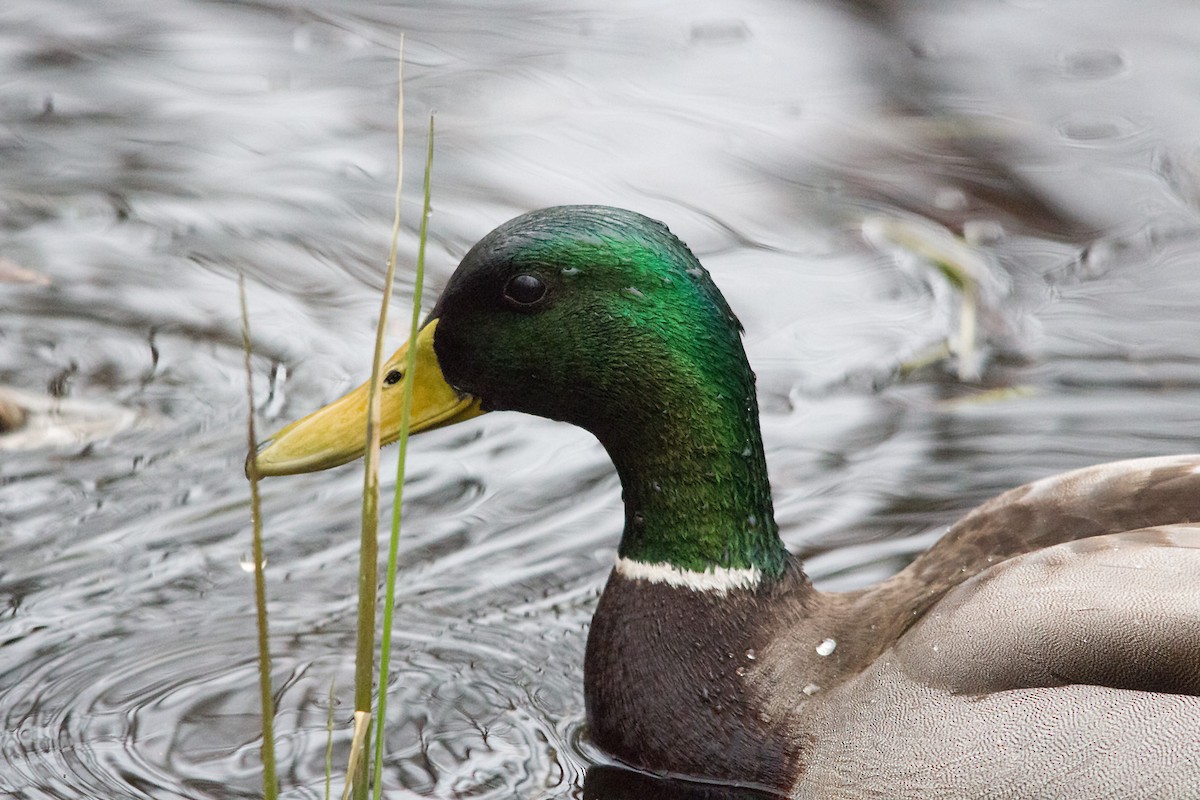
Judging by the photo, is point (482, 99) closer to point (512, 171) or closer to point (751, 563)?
point (512, 171)

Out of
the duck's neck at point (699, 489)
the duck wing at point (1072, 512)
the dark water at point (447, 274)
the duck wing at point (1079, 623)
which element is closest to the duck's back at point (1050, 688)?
the duck wing at point (1079, 623)

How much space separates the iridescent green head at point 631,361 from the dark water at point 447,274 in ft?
2.07

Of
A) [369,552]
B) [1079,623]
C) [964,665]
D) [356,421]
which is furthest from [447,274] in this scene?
[369,552]

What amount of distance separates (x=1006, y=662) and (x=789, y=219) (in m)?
3.87

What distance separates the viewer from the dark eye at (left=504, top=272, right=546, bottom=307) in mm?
4199

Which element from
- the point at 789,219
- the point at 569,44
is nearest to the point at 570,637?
the point at 789,219

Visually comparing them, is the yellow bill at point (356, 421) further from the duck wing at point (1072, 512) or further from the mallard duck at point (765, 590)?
the duck wing at point (1072, 512)

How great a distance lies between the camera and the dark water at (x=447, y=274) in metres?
4.70

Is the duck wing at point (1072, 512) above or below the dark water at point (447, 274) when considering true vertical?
above

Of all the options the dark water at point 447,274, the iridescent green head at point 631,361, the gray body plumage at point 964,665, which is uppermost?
the iridescent green head at point 631,361

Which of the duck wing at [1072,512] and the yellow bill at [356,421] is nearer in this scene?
the duck wing at [1072,512]

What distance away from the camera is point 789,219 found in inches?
297

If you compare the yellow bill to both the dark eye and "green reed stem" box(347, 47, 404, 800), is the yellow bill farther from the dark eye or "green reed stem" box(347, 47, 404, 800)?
"green reed stem" box(347, 47, 404, 800)

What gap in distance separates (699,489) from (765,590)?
0.28 metres
